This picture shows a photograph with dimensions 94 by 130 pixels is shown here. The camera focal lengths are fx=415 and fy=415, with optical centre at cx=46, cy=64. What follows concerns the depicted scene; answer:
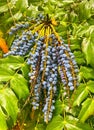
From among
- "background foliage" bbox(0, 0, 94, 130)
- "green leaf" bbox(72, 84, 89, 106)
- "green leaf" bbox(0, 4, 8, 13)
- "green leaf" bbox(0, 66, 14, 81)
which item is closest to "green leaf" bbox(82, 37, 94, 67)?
"background foliage" bbox(0, 0, 94, 130)

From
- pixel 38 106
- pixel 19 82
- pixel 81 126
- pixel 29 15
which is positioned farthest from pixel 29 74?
pixel 29 15

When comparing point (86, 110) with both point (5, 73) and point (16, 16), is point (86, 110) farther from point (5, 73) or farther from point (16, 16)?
point (16, 16)

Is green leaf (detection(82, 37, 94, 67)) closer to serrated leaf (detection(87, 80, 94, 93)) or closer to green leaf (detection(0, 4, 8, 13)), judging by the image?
serrated leaf (detection(87, 80, 94, 93))

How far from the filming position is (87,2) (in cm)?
197

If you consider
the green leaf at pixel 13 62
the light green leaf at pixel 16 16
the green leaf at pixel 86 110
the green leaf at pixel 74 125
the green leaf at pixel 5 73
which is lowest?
the green leaf at pixel 74 125

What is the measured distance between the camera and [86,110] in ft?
5.33

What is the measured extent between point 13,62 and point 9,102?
0.18m

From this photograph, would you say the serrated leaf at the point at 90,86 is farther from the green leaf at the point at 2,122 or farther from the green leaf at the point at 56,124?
the green leaf at the point at 2,122

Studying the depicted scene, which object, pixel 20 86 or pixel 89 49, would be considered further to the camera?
pixel 89 49

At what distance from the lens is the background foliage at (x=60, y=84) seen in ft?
5.28

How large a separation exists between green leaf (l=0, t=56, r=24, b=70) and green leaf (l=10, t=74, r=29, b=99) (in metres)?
0.05

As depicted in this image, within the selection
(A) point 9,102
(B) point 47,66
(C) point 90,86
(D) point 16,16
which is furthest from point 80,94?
(D) point 16,16

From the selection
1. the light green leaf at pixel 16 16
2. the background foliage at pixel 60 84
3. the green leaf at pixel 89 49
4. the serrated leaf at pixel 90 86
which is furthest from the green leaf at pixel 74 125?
the light green leaf at pixel 16 16

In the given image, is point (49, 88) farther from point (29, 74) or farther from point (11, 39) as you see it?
point (11, 39)
